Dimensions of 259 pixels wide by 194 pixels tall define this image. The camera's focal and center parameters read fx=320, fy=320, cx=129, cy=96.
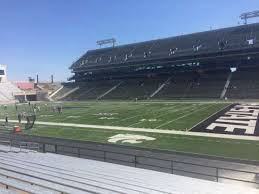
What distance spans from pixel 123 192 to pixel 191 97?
49565 millimetres

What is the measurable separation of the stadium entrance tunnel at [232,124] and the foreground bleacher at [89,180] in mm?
15474

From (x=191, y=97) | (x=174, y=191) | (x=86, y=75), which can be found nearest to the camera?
(x=174, y=191)

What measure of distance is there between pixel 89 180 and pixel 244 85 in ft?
166

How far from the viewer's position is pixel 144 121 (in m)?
29.7

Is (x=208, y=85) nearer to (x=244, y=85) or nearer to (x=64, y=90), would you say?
(x=244, y=85)

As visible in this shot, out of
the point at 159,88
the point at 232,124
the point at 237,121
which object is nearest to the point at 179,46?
the point at 159,88

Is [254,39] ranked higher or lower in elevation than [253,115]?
higher

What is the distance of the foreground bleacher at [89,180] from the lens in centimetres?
631

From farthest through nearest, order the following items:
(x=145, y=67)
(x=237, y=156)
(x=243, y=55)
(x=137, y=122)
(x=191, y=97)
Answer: (x=145, y=67) < (x=243, y=55) < (x=191, y=97) < (x=137, y=122) < (x=237, y=156)

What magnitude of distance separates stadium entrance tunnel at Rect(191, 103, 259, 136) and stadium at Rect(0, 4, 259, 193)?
0.07 meters

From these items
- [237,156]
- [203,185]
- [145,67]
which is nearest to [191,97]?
[145,67]

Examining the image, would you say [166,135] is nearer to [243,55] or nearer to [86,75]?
[243,55]

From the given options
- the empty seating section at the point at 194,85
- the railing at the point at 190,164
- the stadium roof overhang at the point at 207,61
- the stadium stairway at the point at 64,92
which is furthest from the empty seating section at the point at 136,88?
the railing at the point at 190,164

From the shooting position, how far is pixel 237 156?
52.5 feet
